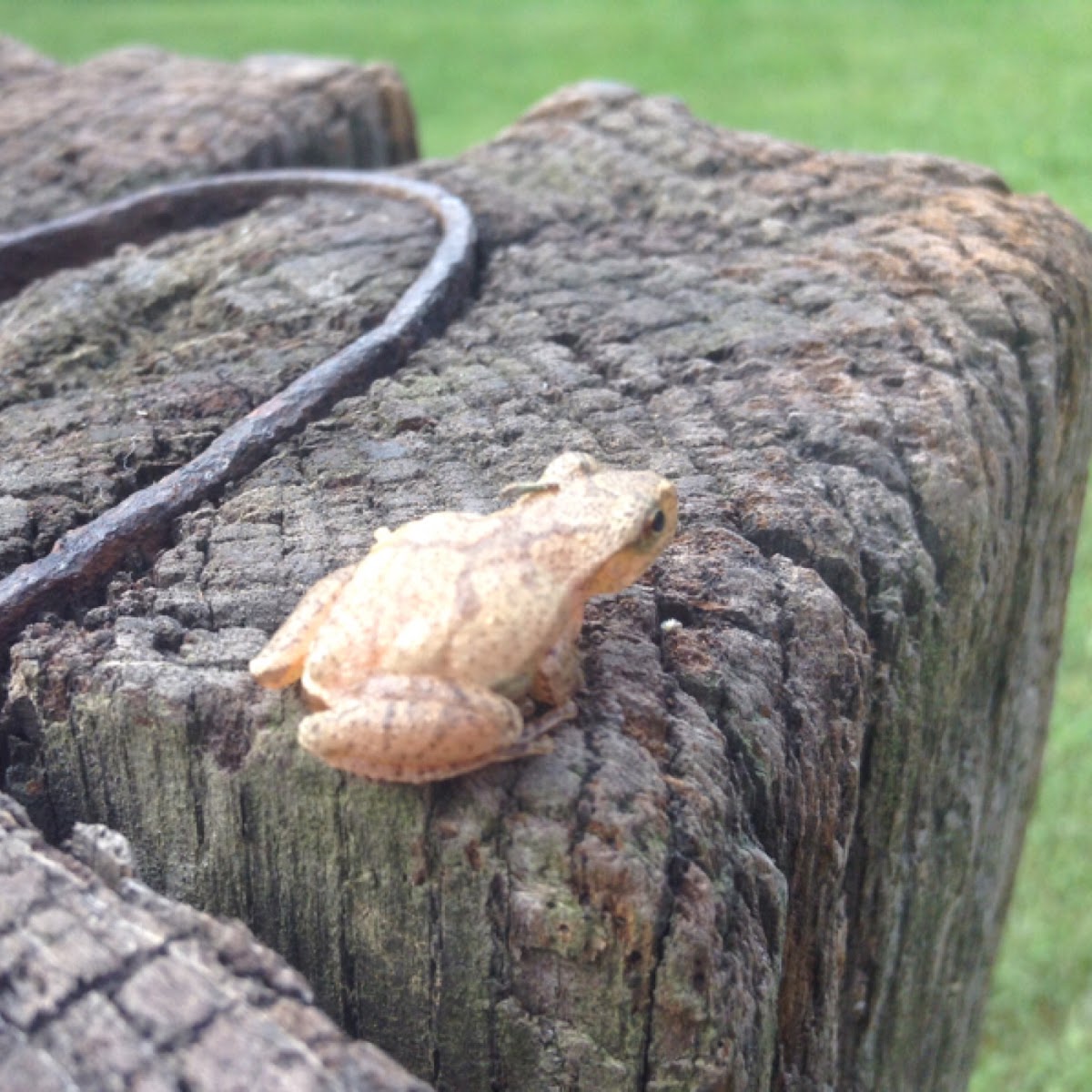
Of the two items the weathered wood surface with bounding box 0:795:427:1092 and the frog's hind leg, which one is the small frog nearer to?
the frog's hind leg

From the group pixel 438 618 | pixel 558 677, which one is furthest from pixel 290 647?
pixel 558 677

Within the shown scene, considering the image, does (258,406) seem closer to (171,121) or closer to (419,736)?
(419,736)

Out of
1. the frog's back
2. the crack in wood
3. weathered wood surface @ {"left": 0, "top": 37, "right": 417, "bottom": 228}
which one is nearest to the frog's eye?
the frog's back

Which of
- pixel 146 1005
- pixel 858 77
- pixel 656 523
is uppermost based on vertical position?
pixel 656 523

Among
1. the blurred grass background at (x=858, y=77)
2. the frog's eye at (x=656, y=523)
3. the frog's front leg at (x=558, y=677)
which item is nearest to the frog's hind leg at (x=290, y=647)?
the frog's front leg at (x=558, y=677)

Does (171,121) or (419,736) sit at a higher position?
(171,121)

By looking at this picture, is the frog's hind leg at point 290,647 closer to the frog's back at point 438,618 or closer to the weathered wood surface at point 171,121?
the frog's back at point 438,618

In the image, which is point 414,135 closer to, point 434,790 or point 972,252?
point 972,252

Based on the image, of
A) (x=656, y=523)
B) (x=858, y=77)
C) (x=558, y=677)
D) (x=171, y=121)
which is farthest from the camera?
(x=858, y=77)
